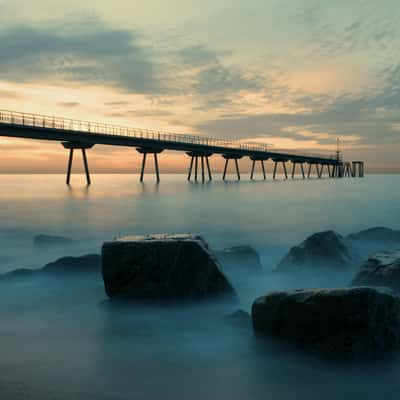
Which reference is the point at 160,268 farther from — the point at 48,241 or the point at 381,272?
the point at 48,241

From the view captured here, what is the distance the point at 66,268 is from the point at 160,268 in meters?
3.77

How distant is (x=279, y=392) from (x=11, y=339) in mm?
4060

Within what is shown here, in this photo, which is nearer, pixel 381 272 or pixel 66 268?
pixel 381 272

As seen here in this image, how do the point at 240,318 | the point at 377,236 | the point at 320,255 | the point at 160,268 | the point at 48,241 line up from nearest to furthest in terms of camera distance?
the point at 240,318, the point at 160,268, the point at 320,255, the point at 377,236, the point at 48,241

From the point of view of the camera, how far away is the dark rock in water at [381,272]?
7.00 meters

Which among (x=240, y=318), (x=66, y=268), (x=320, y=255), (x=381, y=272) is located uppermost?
(x=381, y=272)

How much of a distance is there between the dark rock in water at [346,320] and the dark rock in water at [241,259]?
5125mm

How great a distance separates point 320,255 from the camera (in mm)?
10414

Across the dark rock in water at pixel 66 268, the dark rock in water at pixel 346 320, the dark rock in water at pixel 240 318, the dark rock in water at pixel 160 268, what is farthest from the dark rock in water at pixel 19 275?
the dark rock in water at pixel 346 320

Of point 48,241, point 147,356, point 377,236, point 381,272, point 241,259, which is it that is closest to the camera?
point 147,356

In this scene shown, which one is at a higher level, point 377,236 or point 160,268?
point 160,268

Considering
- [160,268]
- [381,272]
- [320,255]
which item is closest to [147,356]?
[160,268]

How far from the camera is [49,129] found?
138 ft

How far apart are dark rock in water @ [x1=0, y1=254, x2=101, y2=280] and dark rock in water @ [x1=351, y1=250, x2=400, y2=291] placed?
601 centimetres
